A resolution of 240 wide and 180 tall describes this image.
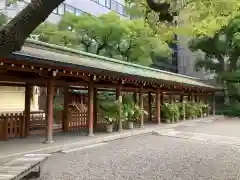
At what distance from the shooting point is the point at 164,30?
705 centimetres

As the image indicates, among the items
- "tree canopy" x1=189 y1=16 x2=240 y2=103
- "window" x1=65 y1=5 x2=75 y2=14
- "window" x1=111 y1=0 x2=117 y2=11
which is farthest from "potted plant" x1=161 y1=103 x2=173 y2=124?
"window" x1=111 y1=0 x2=117 y2=11

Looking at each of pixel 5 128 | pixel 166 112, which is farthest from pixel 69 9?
pixel 5 128

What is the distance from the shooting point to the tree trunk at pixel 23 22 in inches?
125

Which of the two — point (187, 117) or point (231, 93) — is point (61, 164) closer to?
point (187, 117)

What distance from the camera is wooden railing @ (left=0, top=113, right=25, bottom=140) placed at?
10.1 m

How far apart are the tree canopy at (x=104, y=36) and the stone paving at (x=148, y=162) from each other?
13.6m

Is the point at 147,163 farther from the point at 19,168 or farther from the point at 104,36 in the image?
the point at 104,36

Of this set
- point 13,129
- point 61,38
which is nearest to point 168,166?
point 13,129

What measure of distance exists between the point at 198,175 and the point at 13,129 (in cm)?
743

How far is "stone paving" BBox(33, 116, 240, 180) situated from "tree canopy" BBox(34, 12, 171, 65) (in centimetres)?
1365

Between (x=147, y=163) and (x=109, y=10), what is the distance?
32.7m

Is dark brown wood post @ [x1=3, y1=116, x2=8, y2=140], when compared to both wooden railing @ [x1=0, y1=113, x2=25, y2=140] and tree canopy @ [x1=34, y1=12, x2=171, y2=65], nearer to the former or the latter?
wooden railing @ [x1=0, y1=113, x2=25, y2=140]

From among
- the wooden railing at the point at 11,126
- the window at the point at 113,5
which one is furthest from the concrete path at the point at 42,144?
the window at the point at 113,5

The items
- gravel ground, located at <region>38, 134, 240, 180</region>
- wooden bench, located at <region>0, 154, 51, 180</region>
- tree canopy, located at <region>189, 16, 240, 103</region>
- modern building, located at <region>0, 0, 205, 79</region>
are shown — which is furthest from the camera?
tree canopy, located at <region>189, 16, 240, 103</region>
